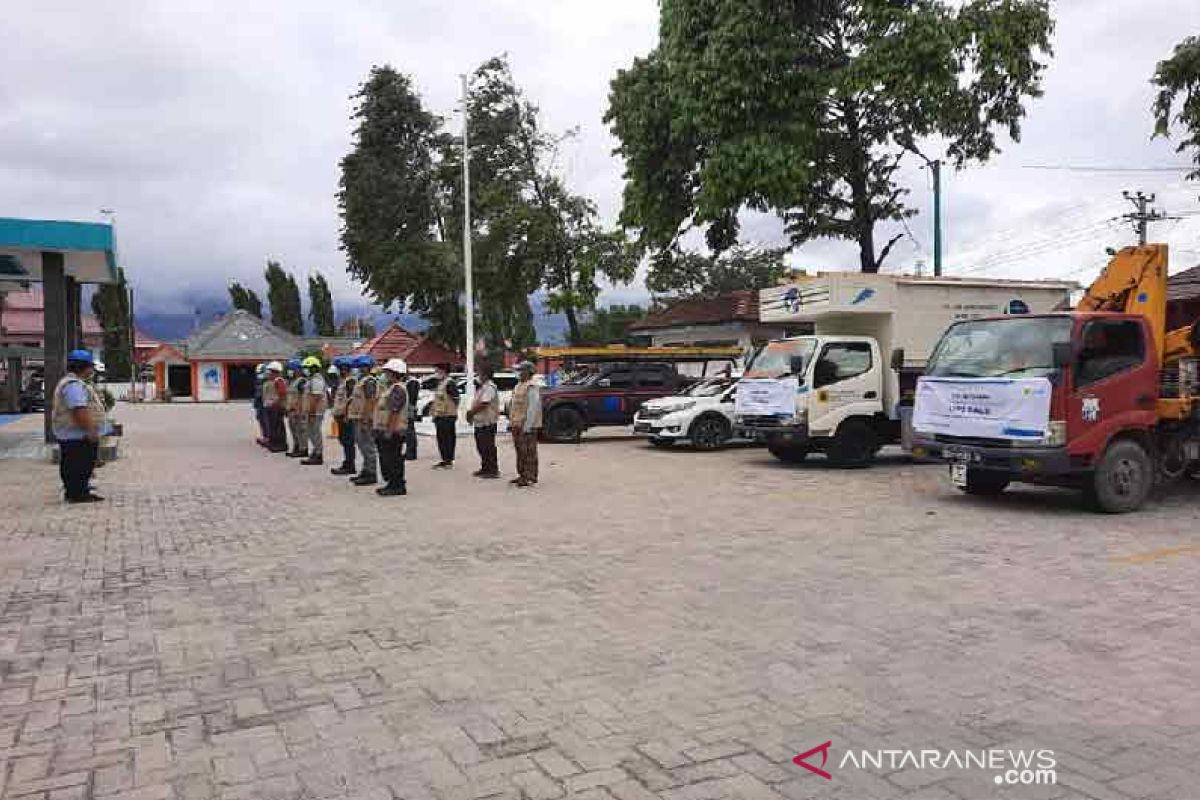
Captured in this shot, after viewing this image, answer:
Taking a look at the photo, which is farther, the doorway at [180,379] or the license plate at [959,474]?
the doorway at [180,379]

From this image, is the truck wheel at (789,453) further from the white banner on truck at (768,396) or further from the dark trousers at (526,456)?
the dark trousers at (526,456)

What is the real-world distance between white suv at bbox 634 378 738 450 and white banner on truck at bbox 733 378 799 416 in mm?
3184

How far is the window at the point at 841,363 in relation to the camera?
14.1m

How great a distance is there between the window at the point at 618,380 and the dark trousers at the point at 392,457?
31.4 ft

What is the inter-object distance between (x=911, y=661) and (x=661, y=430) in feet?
43.7

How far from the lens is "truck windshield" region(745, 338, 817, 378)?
14.3 metres

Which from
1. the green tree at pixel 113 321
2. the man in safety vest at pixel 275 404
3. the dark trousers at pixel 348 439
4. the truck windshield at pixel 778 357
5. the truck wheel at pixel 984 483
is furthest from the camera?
the green tree at pixel 113 321

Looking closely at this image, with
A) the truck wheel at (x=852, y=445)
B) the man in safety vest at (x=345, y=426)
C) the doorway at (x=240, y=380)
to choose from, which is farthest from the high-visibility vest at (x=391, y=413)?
the doorway at (x=240, y=380)

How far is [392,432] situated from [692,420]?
799 cm

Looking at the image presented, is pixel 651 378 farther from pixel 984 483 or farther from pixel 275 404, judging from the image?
pixel 984 483

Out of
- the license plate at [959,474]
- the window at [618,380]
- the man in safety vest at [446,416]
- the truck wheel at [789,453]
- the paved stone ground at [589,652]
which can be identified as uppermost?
the window at [618,380]

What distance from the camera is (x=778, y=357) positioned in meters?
14.7

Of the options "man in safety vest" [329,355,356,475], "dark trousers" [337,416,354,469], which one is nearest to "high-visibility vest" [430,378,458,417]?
"man in safety vest" [329,355,356,475]

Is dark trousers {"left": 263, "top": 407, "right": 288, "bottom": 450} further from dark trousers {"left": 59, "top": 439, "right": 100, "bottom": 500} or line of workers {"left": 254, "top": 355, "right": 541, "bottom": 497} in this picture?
dark trousers {"left": 59, "top": 439, "right": 100, "bottom": 500}
